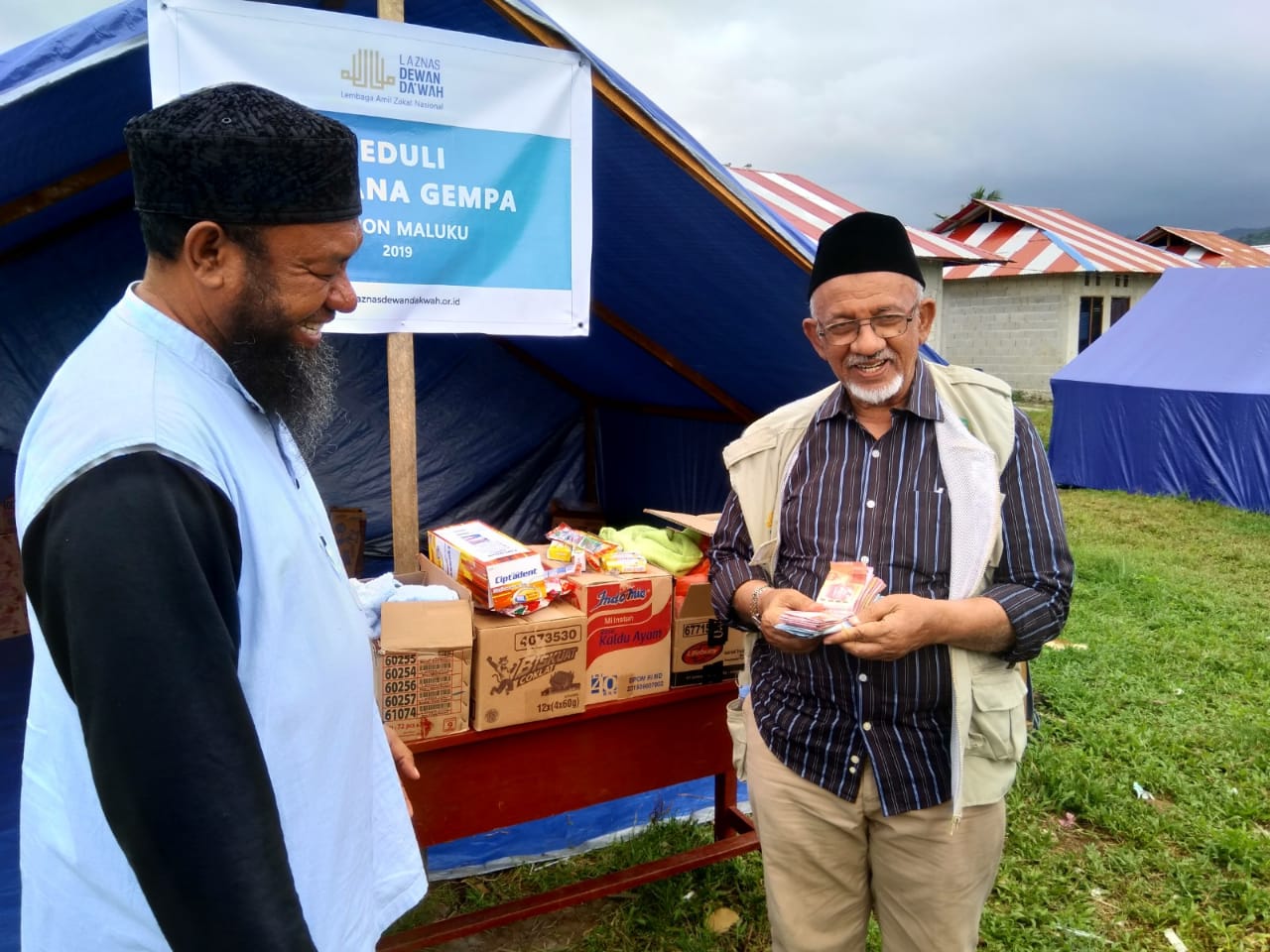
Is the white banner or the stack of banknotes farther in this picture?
the white banner

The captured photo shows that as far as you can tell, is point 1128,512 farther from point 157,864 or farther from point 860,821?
point 157,864

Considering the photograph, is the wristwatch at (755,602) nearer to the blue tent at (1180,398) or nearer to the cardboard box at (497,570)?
the cardboard box at (497,570)

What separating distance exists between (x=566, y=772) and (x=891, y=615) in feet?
4.53

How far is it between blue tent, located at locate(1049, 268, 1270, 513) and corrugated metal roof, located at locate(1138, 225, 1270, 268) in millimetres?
20657

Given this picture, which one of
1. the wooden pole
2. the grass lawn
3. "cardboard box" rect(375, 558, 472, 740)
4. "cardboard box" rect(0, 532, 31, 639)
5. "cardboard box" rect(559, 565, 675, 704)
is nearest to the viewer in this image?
"cardboard box" rect(375, 558, 472, 740)

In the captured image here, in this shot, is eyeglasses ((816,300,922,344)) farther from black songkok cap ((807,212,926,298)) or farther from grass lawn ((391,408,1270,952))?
grass lawn ((391,408,1270,952))

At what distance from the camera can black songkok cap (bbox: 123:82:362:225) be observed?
1.01m

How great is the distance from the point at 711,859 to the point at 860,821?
1.33 meters

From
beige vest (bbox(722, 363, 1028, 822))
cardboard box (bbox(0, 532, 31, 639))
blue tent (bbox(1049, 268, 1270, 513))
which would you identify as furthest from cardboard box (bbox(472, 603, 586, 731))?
blue tent (bbox(1049, 268, 1270, 513))

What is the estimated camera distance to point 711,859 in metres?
3.14

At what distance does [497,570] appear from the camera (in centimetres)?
252

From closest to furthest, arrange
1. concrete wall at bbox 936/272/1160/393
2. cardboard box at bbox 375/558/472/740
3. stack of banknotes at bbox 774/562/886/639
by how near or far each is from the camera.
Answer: stack of banknotes at bbox 774/562/886/639 → cardboard box at bbox 375/558/472/740 → concrete wall at bbox 936/272/1160/393

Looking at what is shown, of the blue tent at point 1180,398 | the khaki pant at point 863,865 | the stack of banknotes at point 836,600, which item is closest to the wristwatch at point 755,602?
the stack of banknotes at point 836,600

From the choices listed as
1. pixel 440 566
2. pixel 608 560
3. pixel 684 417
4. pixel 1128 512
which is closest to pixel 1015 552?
pixel 608 560
